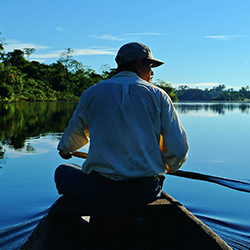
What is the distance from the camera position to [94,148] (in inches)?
94.4

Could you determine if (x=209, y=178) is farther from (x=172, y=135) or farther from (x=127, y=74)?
(x=127, y=74)

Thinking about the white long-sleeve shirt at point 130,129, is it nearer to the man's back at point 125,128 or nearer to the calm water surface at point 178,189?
the man's back at point 125,128

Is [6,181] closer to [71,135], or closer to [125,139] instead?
[71,135]

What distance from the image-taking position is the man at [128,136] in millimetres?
2328

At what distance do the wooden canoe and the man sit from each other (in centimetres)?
9

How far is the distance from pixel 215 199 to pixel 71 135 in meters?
3.34

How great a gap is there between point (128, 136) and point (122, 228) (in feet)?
2.51

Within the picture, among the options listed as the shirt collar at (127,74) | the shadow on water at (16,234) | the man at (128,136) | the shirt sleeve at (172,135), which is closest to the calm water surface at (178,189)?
the shadow on water at (16,234)

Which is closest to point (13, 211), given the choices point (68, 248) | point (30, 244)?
point (68, 248)

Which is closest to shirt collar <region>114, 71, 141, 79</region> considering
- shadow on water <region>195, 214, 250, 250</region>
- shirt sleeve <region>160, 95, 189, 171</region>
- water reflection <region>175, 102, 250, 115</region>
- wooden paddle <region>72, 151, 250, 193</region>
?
shirt sleeve <region>160, 95, 189, 171</region>

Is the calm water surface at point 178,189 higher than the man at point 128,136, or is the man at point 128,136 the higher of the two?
the man at point 128,136

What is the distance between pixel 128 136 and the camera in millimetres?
2318

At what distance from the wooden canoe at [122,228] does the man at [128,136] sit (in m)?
0.09

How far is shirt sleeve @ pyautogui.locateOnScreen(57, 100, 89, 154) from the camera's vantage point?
260cm
